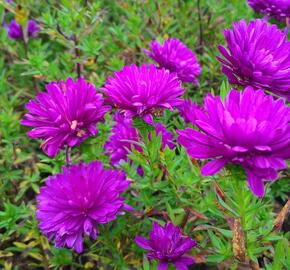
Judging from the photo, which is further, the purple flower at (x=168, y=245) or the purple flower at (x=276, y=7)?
the purple flower at (x=276, y=7)

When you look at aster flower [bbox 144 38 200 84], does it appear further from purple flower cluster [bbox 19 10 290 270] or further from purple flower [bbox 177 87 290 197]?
purple flower [bbox 177 87 290 197]

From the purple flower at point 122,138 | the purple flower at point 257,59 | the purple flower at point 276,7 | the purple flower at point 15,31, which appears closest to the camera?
the purple flower at point 257,59

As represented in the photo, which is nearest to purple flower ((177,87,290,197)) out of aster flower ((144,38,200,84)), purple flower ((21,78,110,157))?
purple flower ((21,78,110,157))

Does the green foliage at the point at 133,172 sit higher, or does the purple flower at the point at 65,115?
the purple flower at the point at 65,115

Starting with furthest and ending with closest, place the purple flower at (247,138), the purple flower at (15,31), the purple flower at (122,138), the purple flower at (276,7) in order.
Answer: the purple flower at (15,31) → the purple flower at (276,7) → the purple flower at (122,138) → the purple flower at (247,138)

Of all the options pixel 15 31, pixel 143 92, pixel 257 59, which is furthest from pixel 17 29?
pixel 257 59

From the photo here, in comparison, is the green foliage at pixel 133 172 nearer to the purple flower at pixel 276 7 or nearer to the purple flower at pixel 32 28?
the purple flower at pixel 32 28

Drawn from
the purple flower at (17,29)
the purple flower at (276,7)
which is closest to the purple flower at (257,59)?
the purple flower at (276,7)

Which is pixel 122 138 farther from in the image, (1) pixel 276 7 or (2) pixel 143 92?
(1) pixel 276 7
